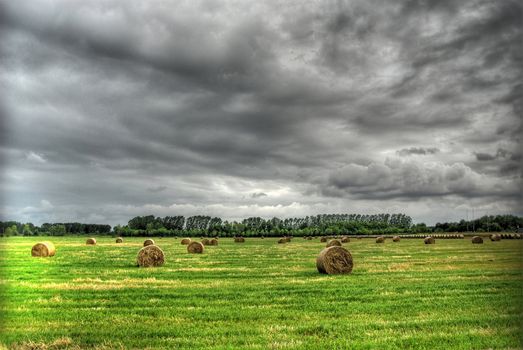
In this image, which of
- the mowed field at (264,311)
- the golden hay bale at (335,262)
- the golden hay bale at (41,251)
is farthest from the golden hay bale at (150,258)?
the golden hay bale at (41,251)

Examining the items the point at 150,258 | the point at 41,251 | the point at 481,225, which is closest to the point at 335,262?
the point at 150,258

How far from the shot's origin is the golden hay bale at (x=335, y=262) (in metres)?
21.2

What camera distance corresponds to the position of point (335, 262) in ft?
70.0

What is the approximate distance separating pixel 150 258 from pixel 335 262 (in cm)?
1081

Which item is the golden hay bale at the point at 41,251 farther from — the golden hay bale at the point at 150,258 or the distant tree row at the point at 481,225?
the distant tree row at the point at 481,225

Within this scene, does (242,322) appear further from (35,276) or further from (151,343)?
(35,276)

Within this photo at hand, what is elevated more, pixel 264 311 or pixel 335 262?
pixel 335 262

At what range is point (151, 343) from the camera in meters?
9.03

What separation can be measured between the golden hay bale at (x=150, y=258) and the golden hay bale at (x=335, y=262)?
975cm

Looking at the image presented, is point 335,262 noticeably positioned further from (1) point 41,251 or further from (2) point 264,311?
(1) point 41,251

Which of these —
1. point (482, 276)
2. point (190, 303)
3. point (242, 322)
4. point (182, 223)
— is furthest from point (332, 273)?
point (182, 223)

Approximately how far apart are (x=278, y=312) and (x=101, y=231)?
18939 centimetres

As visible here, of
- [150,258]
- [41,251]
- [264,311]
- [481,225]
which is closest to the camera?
[264,311]

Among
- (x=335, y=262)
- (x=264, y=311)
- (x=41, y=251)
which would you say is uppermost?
(x=335, y=262)
